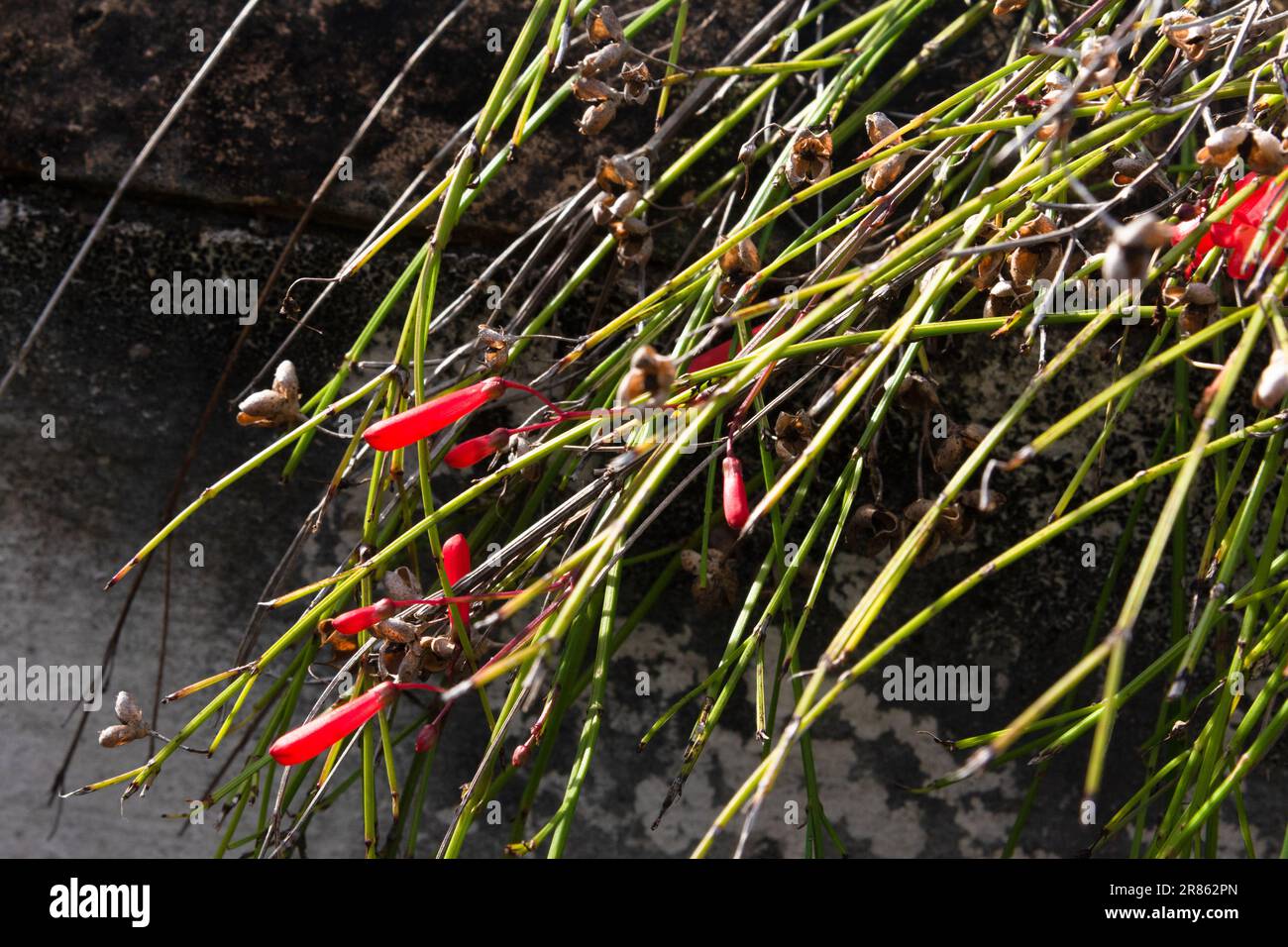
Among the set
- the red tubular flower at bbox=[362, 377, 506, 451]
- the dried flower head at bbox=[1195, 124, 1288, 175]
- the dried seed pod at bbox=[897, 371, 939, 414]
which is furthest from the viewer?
the dried seed pod at bbox=[897, 371, 939, 414]

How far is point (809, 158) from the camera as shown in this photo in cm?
95

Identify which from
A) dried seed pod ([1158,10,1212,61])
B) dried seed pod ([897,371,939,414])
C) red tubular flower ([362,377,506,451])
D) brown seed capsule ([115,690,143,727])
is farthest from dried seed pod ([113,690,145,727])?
dried seed pod ([1158,10,1212,61])

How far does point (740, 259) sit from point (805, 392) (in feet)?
0.93

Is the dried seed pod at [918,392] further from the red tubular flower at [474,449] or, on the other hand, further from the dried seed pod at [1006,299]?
the red tubular flower at [474,449]

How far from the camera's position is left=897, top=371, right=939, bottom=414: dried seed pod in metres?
1.02

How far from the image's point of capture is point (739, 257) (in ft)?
3.09

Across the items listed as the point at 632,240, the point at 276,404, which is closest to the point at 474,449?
the point at 276,404

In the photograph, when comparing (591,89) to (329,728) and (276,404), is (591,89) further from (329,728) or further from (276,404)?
(329,728)

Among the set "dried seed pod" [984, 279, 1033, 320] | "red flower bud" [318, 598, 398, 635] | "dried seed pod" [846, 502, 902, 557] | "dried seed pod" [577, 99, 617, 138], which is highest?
"dried seed pod" [577, 99, 617, 138]

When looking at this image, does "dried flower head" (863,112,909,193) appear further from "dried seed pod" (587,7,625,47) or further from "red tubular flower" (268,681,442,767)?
"red tubular flower" (268,681,442,767)

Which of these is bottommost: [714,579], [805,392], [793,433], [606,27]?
[714,579]

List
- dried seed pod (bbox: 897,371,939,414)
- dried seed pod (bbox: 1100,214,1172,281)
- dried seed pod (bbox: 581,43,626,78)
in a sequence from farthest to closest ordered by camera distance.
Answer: dried seed pod (bbox: 897,371,939,414)
dried seed pod (bbox: 581,43,626,78)
dried seed pod (bbox: 1100,214,1172,281)

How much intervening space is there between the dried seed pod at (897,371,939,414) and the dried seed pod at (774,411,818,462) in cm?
12
